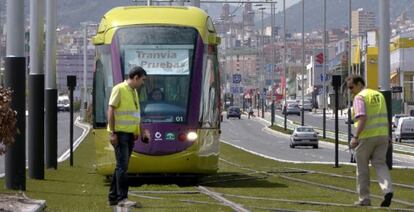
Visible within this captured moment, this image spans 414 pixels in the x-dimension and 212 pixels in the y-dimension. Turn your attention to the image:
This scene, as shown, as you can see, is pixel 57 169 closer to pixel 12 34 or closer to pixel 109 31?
pixel 109 31

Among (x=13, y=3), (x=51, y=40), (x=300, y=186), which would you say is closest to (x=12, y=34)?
(x=13, y=3)

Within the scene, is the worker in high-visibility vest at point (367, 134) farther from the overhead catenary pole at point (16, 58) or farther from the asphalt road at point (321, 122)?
the asphalt road at point (321, 122)

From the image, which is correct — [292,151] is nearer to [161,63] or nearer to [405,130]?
[405,130]

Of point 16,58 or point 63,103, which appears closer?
point 16,58

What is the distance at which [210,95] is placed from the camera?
826 inches

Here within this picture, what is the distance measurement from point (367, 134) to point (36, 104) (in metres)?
9.18

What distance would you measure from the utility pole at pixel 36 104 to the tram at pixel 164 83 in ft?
5.95

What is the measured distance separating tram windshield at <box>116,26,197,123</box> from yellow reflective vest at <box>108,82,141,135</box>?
4.93m

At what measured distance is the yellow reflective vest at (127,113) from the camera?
14891 millimetres

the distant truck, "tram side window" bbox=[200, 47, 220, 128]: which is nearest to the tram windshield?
"tram side window" bbox=[200, 47, 220, 128]

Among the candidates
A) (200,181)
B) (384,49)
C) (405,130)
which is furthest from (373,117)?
(405,130)

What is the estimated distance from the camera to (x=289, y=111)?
13100cm

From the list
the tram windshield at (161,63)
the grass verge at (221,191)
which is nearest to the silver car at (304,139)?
the grass verge at (221,191)

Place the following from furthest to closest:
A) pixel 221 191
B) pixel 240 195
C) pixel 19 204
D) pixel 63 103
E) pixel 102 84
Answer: pixel 63 103 → pixel 102 84 → pixel 221 191 → pixel 240 195 → pixel 19 204
